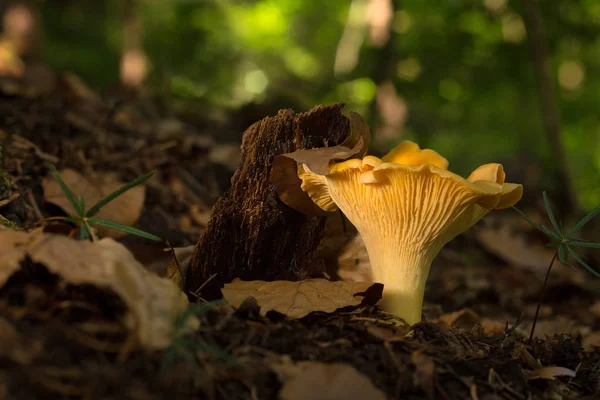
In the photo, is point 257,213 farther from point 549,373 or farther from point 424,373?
point 549,373

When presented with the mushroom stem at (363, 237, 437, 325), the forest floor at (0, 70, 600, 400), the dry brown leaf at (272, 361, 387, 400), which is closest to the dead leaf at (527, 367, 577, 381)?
the forest floor at (0, 70, 600, 400)

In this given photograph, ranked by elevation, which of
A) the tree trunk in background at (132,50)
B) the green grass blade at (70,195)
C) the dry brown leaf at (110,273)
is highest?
the tree trunk in background at (132,50)

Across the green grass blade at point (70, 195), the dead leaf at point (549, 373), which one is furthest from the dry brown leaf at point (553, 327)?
the green grass blade at point (70, 195)

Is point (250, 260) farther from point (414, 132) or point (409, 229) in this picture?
point (414, 132)

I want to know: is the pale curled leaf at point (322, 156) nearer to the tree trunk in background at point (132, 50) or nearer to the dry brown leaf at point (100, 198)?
the dry brown leaf at point (100, 198)

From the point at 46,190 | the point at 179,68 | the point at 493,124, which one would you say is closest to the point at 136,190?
the point at 46,190

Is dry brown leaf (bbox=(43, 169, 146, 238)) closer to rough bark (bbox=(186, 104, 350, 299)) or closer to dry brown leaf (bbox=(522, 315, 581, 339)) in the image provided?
rough bark (bbox=(186, 104, 350, 299))
